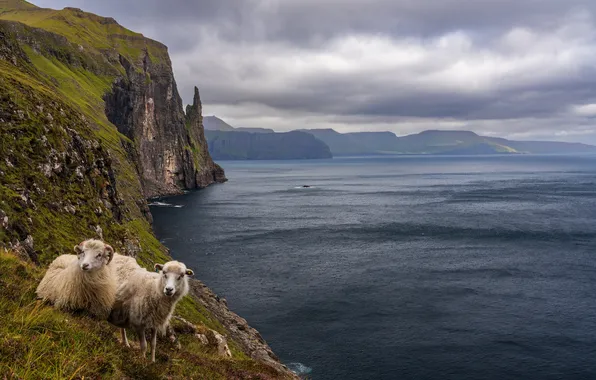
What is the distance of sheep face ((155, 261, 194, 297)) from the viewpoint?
13.3 meters

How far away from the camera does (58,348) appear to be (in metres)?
9.69

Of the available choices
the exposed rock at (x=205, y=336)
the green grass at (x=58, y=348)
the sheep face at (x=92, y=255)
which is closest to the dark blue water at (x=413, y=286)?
the exposed rock at (x=205, y=336)

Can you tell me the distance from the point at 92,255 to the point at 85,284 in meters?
0.97

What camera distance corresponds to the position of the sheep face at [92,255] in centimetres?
1316

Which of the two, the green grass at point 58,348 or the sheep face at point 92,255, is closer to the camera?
the green grass at point 58,348

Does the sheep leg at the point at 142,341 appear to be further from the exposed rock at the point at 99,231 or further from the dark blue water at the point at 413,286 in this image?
the dark blue water at the point at 413,286

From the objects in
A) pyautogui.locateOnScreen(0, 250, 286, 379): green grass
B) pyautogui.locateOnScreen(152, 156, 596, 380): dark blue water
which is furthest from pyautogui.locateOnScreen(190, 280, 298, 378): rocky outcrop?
pyautogui.locateOnScreen(0, 250, 286, 379): green grass

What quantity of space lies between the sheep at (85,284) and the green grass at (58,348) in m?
0.54

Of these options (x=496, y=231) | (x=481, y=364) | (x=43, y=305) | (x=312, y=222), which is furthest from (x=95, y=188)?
(x=496, y=231)

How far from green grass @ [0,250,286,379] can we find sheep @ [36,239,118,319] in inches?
21.4

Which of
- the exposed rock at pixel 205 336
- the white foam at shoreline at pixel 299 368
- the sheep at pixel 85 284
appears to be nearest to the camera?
the sheep at pixel 85 284

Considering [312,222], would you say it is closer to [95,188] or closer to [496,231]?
[496,231]

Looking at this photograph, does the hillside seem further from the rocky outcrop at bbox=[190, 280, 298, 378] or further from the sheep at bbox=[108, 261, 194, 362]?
the sheep at bbox=[108, 261, 194, 362]

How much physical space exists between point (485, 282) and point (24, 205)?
6405 cm
